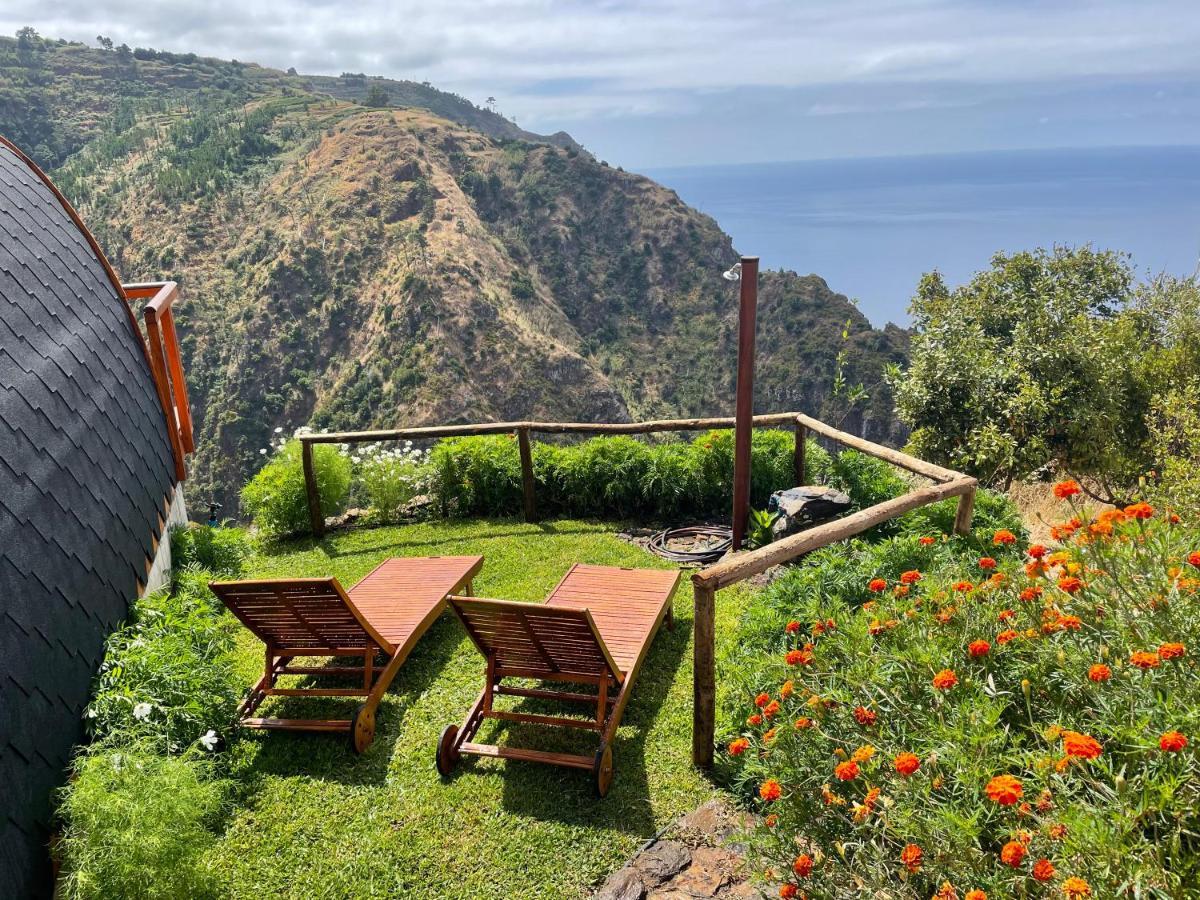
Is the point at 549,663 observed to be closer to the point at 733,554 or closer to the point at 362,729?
the point at 362,729

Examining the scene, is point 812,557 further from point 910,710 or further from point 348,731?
point 348,731

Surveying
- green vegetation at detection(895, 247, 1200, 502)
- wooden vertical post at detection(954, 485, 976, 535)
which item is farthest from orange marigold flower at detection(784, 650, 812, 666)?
green vegetation at detection(895, 247, 1200, 502)

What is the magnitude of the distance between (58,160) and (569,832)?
253ft

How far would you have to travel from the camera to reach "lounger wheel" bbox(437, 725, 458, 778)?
3.71 meters

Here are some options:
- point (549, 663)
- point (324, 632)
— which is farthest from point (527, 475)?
point (549, 663)

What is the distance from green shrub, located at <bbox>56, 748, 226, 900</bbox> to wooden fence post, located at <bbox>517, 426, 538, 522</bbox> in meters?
4.26

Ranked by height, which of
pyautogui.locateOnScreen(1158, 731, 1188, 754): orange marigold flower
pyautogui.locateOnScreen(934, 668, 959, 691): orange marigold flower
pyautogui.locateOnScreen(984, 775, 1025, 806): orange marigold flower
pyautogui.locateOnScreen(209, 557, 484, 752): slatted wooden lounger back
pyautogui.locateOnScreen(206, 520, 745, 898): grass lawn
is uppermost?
pyautogui.locateOnScreen(1158, 731, 1188, 754): orange marigold flower

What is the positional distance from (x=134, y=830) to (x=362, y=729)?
125 centimetres

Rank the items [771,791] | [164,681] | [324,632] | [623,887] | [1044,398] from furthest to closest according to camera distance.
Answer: [1044,398]
[324,632]
[164,681]
[623,887]
[771,791]

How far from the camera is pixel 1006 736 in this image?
7.36ft

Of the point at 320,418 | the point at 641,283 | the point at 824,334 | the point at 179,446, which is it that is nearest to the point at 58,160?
the point at 320,418

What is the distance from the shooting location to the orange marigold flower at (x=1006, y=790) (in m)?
1.76

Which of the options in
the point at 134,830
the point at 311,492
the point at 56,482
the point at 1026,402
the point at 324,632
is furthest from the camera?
the point at 1026,402

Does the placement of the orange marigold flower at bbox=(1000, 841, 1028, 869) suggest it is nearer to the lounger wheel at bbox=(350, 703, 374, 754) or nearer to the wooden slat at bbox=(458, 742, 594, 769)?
the wooden slat at bbox=(458, 742, 594, 769)
